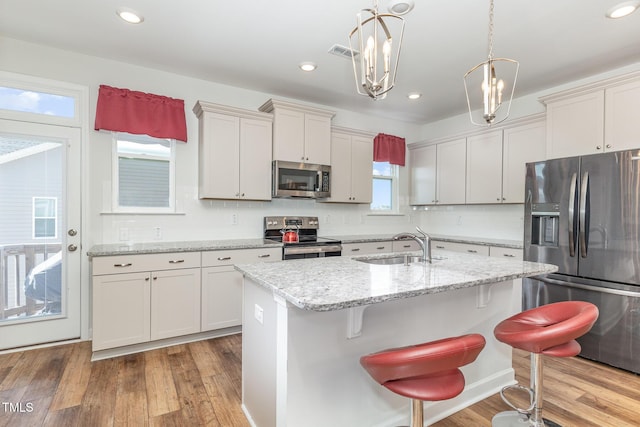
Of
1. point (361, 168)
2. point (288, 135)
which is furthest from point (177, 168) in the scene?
point (361, 168)

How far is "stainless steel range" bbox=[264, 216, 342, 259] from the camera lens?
3529 mm

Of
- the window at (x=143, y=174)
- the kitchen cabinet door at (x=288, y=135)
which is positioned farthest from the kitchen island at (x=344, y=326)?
the window at (x=143, y=174)

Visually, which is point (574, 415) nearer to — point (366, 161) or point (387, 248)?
point (387, 248)

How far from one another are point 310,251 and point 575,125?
291 centimetres

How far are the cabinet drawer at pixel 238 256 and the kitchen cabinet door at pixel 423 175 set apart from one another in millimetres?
2617

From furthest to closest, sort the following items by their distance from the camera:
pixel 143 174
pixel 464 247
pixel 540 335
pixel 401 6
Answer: pixel 464 247 < pixel 143 174 < pixel 401 6 < pixel 540 335

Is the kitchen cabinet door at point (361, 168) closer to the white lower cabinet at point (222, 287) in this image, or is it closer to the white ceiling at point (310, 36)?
the white ceiling at point (310, 36)

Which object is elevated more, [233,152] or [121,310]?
[233,152]

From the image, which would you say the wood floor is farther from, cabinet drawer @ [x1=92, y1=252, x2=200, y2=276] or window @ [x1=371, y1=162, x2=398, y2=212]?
window @ [x1=371, y1=162, x2=398, y2=212]

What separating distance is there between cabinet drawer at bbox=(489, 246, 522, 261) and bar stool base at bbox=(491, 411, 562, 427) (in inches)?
75.1

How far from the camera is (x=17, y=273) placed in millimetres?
2891

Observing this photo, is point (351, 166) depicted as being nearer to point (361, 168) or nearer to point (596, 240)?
point (361, 168)

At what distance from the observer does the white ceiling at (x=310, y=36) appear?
7.70 ft

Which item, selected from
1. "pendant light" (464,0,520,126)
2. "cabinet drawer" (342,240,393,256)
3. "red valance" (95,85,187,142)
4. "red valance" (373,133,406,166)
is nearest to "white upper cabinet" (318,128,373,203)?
"red valance" (373,133,406,166)
